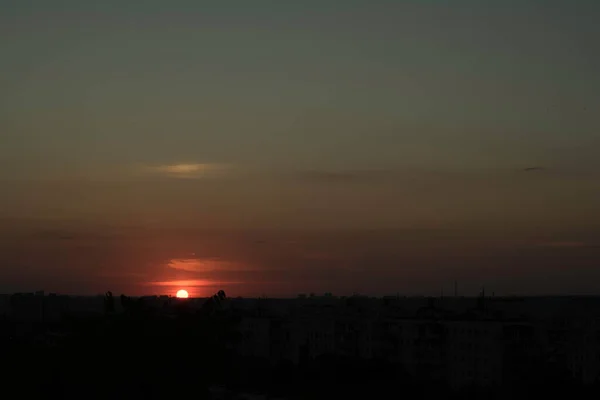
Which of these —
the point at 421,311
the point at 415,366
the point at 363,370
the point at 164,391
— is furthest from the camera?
the point at 421,311

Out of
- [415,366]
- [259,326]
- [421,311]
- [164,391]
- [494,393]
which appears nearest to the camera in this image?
[164,391]

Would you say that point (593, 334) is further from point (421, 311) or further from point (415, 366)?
point (421, 311)

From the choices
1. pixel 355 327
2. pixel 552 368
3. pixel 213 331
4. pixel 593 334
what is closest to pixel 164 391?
pixel 213 331

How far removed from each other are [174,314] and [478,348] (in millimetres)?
41315

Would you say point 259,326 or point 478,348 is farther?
point 259,326

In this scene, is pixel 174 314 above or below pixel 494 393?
above

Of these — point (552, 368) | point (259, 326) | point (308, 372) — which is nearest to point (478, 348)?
point (552, 368)

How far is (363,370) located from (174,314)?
36.9 meters

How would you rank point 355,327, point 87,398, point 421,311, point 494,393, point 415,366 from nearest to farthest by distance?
1. point 87,398
2. point 494,393
3. point 415,366
4. point 355,327
5. point 421,311

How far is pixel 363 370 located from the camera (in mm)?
53406

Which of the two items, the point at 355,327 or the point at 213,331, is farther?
the point at 355,327

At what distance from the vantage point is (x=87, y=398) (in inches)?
699

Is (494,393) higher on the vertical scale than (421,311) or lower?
lower

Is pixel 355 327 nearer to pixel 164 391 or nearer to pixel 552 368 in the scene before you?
pixel 552 368
